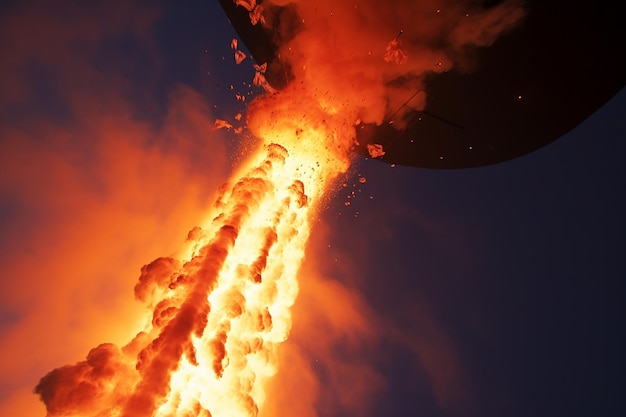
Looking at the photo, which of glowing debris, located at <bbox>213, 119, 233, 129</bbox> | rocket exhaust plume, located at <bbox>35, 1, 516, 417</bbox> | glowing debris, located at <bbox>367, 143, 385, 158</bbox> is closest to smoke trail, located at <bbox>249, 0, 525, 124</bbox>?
rocket exhaust plume, located at <bbox>35, 1, 516, 417</bbox>

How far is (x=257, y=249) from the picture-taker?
7.23 m

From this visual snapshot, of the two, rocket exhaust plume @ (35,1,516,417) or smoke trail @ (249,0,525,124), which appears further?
smoke trail @ (249,0,525,124)

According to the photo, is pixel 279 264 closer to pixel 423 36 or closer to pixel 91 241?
pixel 91 241

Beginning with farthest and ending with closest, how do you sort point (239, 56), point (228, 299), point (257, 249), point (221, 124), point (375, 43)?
point (221, 124)
point (239, 56)
point (375, 43)
point (257, 249)
point (228, 299)

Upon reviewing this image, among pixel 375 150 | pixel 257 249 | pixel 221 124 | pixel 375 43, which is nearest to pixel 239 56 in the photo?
pixel 221 124

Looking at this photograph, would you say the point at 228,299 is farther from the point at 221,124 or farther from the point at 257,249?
the point at 221,124

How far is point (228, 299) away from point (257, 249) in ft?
3.38

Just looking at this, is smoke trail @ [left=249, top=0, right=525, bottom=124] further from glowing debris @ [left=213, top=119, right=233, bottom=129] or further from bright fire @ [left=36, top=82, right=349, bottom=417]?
glowing debris @ [left=213, top=119, right=233, bottom=129]

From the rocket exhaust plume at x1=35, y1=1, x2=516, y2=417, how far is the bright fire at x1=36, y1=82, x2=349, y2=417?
0.06 ft

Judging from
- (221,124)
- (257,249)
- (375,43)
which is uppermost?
(221,124)

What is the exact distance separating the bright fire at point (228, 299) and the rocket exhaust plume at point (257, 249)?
17 mm

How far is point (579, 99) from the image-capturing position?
728cm

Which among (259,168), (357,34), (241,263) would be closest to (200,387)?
(241,263)

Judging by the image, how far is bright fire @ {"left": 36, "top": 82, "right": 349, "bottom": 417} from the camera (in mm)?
5562
